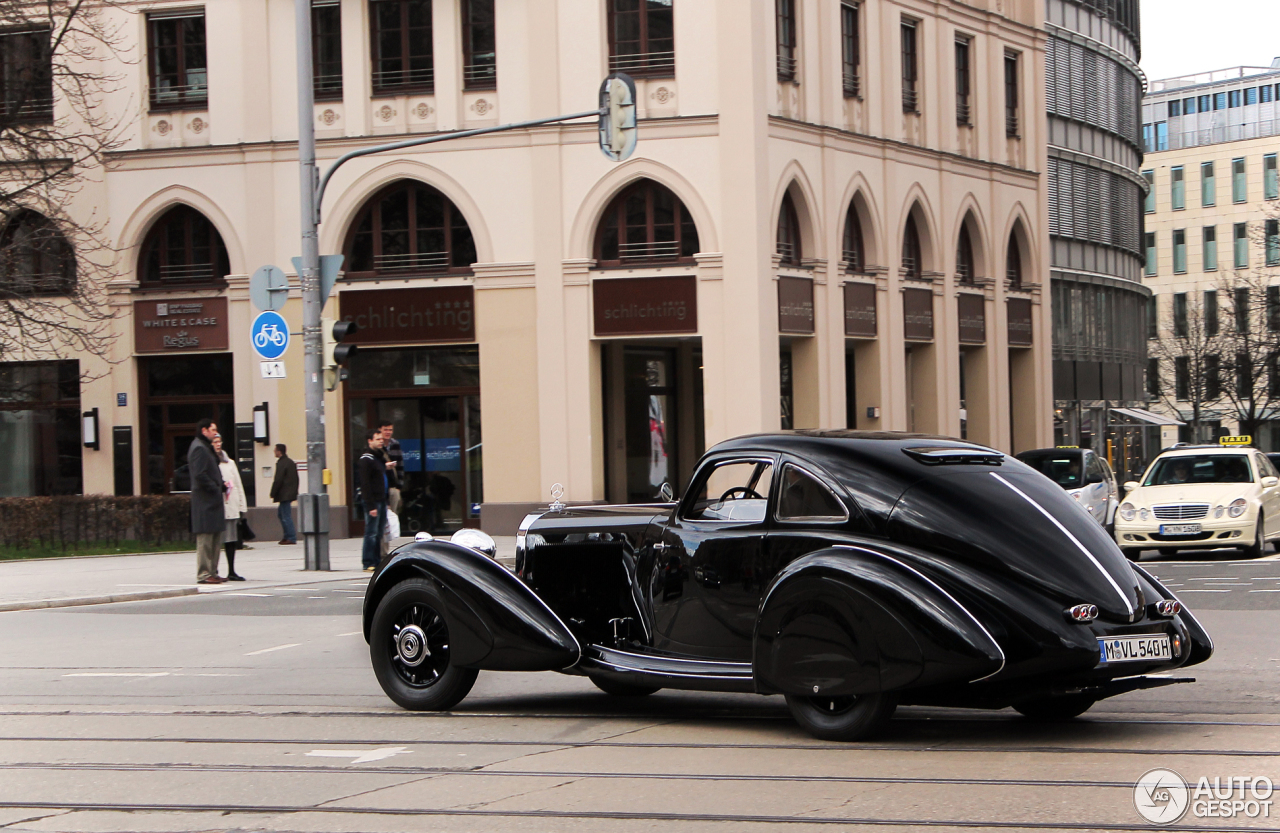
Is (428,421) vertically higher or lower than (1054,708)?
higher

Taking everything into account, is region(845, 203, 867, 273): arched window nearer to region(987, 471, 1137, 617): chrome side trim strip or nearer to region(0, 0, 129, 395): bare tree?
region(0, 0, 129, 395): bare tree

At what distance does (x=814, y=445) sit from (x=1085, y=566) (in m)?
1.54

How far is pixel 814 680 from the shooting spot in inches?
310

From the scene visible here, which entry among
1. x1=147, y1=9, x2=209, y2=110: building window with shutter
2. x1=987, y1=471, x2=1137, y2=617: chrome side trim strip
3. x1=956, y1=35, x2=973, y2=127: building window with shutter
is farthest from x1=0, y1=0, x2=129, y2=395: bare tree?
x1=987, y1=471, x2=1137, y2=617: chrome side trim strip

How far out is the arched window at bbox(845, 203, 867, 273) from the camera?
34.3 metres

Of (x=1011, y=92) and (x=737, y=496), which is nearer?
(x=737, y=496)

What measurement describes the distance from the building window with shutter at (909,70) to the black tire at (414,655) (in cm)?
2844

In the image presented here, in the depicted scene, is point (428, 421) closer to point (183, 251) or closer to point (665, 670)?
point (183, 251)

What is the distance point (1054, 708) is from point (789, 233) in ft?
79.0

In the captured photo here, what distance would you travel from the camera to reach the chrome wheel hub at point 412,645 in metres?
9.76

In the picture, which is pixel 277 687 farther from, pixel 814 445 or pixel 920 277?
pixel 920 277

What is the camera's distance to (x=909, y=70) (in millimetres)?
36594

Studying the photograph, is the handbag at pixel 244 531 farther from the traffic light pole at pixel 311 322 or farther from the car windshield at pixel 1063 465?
the car windshield at pixel 1063 465

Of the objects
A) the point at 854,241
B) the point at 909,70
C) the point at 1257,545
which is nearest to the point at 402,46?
the point at 854,241
